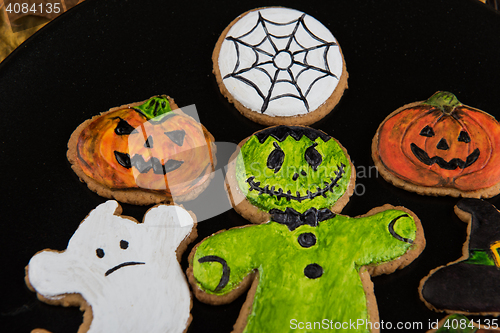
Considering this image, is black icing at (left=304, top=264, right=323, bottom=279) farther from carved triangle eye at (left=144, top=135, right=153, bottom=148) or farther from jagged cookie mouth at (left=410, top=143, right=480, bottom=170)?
carved triangle eye at (left=144, top=135, right=153, bottom=148)

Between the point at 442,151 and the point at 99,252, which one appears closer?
the point at 99,252

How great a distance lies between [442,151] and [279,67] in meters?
0.75

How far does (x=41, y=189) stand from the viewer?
5.35 feet

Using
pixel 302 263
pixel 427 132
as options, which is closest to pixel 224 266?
pixel 302 263

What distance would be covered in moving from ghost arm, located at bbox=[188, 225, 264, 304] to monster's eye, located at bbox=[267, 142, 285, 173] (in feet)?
0.87

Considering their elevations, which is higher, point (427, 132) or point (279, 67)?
point (279, 67)

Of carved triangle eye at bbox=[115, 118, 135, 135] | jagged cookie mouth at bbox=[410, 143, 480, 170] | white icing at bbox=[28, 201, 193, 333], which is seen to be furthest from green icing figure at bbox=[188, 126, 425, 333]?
carved triangle eye at bbox=[115, 118, 135, 135]

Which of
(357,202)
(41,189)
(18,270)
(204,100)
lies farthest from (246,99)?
(18,270)

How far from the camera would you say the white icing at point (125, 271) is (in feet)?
4.58

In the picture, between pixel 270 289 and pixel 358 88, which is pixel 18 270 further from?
pixel 358 88

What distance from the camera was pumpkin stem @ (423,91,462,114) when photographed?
1716 mm

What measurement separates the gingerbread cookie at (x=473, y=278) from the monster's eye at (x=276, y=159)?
2.15 ft

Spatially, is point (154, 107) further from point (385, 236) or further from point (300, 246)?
point (385, 236)

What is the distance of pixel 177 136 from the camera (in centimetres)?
164
